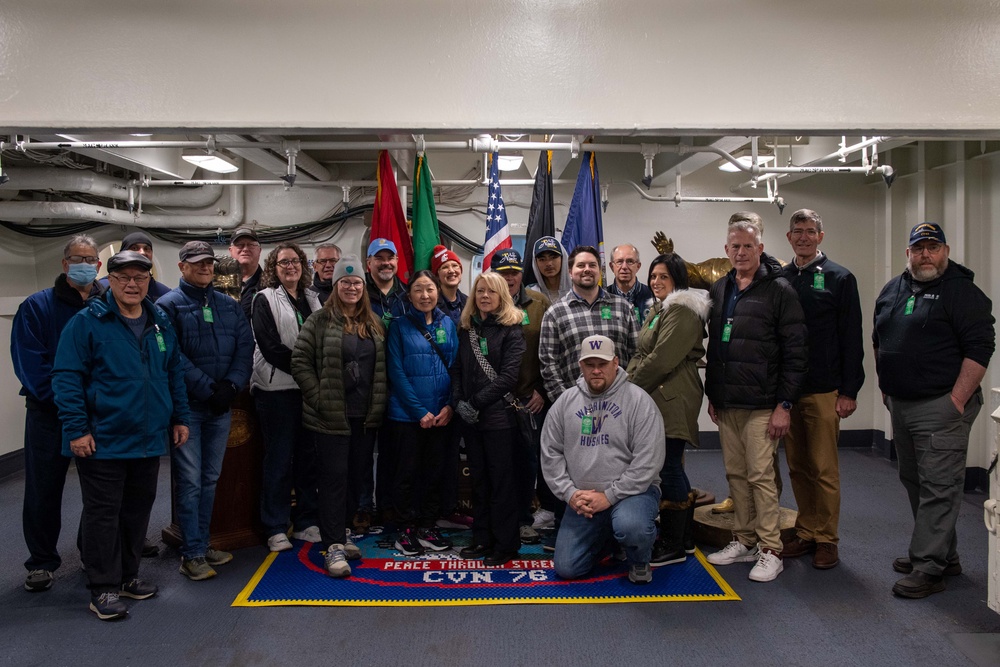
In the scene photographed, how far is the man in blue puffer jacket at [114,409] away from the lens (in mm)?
2990

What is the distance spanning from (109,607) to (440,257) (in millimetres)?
2524

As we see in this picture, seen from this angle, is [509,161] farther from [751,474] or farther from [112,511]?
[112,511]

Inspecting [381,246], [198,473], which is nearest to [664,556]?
[381,246]

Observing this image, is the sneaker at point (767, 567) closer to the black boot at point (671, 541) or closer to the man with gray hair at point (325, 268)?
the black boot at point (671, 541)

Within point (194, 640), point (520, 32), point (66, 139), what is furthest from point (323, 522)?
point (66, 139)

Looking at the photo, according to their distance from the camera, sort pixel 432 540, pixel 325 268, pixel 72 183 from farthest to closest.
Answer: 1. pixel 72 183
2. pixel 325 268
3. pixel 432 540

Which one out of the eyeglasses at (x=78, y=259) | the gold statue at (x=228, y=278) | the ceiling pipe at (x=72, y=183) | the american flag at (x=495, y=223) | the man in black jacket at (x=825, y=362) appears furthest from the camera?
the ceiling pipe at (x=72, y=183)

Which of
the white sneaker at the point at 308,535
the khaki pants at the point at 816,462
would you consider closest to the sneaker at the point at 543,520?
the white sneaker at the point at 308,535

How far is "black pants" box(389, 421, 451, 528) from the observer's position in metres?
3.91

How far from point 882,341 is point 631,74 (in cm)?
217

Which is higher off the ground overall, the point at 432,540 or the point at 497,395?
the point at 497,395

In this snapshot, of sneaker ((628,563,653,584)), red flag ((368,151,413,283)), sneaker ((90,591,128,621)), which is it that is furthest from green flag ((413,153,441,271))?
sneaker ((90,591,128,621))

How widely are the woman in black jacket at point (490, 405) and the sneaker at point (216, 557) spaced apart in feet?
4.31

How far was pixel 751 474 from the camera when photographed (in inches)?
141
